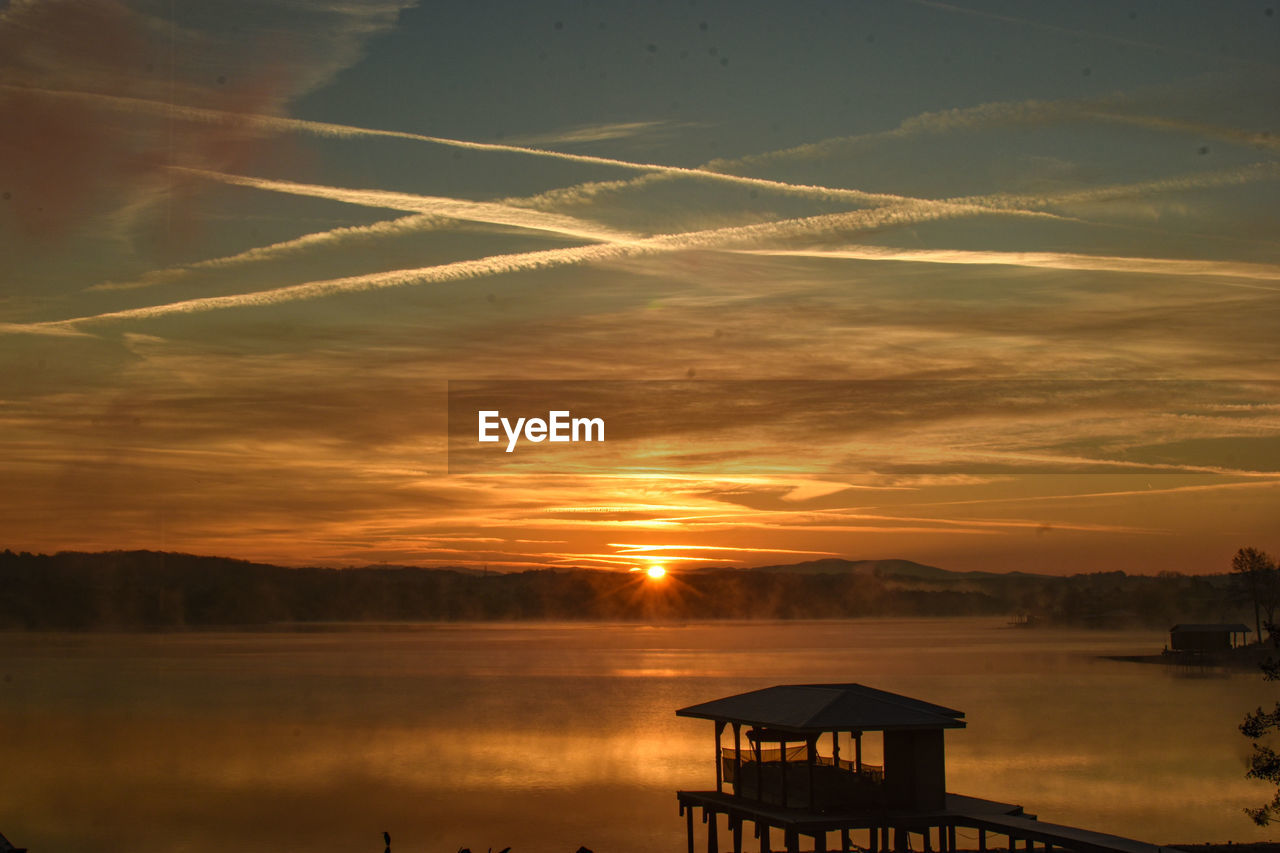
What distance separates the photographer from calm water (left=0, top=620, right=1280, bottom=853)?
40250 millimetres

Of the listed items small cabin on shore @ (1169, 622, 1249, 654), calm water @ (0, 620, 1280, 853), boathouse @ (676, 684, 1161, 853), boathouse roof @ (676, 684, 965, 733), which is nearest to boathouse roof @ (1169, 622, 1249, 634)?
small cabin on shore @ (1169, 622, 1249, 654)

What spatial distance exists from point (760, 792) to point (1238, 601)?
13019 centimetres

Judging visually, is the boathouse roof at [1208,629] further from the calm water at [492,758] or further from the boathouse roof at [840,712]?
the boathouse roof at [840,712]

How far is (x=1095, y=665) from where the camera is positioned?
5458 inches

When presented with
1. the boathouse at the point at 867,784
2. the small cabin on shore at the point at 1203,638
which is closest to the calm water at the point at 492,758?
the small cabin on shore at the point at 1203,638

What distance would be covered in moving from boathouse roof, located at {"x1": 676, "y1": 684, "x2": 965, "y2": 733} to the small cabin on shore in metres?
94.7

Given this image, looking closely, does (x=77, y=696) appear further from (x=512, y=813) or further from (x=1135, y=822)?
(x=1135, y=822)

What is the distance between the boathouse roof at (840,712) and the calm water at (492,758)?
13257 millimetres

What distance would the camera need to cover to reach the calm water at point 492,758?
40250mm

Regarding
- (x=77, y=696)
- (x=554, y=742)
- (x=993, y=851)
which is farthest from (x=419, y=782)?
(x=77, y=696)

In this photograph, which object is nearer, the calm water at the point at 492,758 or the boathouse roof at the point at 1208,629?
the calm water at the point at 492,758

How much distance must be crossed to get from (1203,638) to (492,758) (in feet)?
263

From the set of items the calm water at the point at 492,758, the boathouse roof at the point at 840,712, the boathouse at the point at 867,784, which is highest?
the boathouse roof at the point at 840,712

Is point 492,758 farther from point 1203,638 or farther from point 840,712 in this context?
point 1203,638
